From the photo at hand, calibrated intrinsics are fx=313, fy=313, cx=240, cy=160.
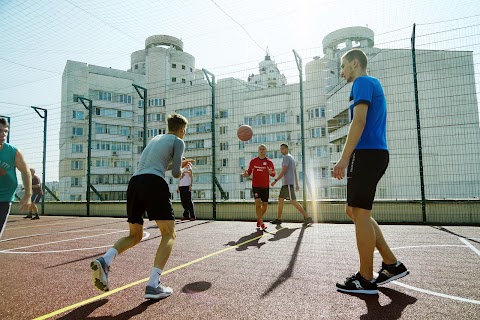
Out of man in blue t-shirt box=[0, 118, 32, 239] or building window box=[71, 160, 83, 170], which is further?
building window box=[71, 160, 83, 170]

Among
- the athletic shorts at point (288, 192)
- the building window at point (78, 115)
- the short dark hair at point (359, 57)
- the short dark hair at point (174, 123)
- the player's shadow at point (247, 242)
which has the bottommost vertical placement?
the player's shadow at point (247, 242)

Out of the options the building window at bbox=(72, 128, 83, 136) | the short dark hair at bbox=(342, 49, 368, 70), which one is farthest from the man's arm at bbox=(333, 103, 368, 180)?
the building window at bbox=(72, 128, 83, 136)

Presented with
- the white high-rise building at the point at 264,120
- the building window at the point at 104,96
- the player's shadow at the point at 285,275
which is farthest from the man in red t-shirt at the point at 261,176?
the building window at the point at 104,96

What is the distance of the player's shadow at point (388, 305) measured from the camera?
2.25 meters

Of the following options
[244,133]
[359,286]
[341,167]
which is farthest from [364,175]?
[244,133]

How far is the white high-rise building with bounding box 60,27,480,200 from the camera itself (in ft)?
26.2

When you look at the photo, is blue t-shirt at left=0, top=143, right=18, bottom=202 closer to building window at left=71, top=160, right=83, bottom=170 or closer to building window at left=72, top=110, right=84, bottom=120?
building window at left=71, top=160, right=83, bottom=170

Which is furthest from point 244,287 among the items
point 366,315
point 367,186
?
point 367,186

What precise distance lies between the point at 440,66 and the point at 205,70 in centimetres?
709

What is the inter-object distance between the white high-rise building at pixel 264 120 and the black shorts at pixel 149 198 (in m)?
6.14

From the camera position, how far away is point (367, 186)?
2805 mm

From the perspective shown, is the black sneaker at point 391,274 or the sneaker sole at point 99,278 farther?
the black sneaker at point 391,274

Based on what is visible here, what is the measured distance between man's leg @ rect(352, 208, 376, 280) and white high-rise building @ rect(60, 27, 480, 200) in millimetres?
5959

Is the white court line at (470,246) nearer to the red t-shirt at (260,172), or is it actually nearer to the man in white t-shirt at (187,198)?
the red t-shirt at (260,172)
